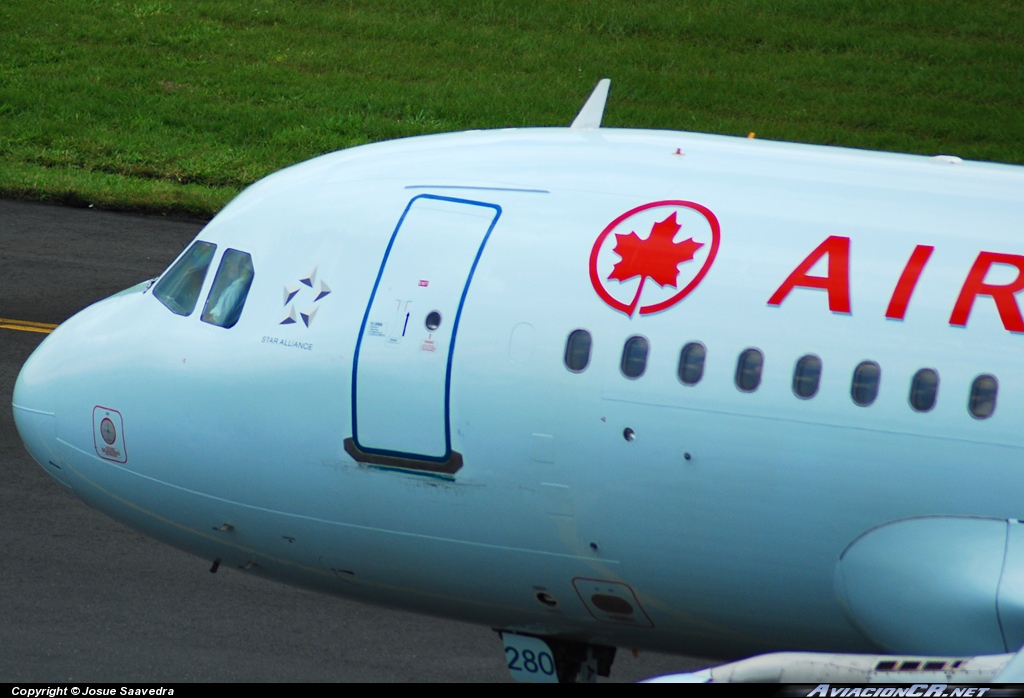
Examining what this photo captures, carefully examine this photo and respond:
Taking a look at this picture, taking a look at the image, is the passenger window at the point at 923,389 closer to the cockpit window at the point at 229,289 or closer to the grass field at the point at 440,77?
the cockpit window at the point at 229,289

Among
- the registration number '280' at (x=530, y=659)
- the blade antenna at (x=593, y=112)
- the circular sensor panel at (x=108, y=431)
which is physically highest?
the blade antenna at (x=593, y=112)

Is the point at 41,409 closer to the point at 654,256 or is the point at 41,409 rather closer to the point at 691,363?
the point at 654,256

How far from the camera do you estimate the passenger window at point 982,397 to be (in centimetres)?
575

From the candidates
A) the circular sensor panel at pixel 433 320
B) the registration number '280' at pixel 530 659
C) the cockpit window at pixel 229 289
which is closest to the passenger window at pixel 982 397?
the circular sensor panel at pixel 433 320

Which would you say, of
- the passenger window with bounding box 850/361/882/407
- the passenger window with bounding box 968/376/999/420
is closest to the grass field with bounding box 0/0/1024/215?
the passenger window with bounding box 850/361/882/407

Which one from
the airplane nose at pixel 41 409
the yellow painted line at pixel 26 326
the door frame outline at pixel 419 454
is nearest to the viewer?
the door frame outline at pixel 419 454

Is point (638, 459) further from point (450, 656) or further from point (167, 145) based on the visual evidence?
point (167, 145)

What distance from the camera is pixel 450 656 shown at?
30.6 ft

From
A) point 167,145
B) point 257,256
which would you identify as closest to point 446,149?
point 257,256

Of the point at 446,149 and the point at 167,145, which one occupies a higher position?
the point at 446,149

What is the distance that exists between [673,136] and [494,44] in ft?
59.2

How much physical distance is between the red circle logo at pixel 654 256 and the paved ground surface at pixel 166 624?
381 centimetres

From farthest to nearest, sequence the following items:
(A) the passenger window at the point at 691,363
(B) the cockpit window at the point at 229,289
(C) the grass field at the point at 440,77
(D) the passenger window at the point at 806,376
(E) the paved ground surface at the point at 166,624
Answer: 1. (C) the grass field at the point at 440,77
2. (E) the paved ground surface at the point at 166,624
3. (B) the cockpit window at the point at 229,289
4. (A) the passenger window at the point at 691,363
5. (D) the passenger window at the point at 806,376

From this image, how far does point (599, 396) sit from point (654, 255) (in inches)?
27.4
